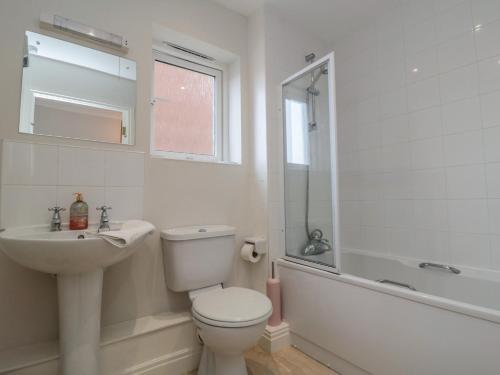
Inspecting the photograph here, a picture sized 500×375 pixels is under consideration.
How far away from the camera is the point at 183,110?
1874 mm

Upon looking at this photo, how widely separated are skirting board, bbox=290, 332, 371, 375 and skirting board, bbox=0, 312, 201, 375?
61 centimetres

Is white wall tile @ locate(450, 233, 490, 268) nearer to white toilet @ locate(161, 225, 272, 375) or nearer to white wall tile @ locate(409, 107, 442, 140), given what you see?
white wall tile @ locate(409, 107, 442, 140)

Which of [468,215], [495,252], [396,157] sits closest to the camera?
[495,252]

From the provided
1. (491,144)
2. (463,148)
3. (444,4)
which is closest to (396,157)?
(463,148)

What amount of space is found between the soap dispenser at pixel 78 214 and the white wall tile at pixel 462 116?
2.14 metres

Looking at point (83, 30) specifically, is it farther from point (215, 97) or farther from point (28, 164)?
point (215, 97)

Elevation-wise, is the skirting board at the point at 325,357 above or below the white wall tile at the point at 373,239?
below

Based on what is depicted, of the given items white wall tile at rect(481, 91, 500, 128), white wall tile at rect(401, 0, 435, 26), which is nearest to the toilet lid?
white wall tile at rect(481, 91, 500, 128)

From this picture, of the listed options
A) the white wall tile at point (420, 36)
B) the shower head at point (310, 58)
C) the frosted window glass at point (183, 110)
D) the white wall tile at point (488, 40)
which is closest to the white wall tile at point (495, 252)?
the white wall tile at point (488, 40)

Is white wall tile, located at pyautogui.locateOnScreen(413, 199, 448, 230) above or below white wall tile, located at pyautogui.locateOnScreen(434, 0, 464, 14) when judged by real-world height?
below

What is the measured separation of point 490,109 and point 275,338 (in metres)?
1.83

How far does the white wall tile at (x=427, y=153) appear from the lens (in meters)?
1.65

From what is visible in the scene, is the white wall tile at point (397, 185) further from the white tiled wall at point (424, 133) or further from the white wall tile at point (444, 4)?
the white wall tile at point (444, 4)

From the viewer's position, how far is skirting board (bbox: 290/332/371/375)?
4.27 feet
